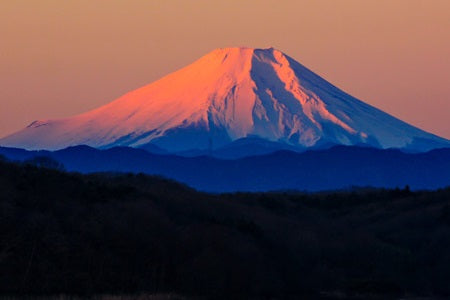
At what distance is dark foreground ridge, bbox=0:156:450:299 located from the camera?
4012cm

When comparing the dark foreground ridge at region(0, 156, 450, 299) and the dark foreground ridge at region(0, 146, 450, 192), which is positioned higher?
the dark foreground ridge at region(0, 146, 450, 192)

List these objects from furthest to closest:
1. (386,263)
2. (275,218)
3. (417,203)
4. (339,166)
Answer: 1. (339,166)
2. (417,203)
3. (275,218)
4. (386,263)

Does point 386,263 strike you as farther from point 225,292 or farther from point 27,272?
point 27,272

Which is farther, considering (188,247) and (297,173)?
(297,173)

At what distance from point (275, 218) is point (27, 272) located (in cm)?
2356

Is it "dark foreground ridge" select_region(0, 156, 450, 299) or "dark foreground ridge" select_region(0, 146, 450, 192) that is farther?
"dark foreground ridge" select_region(0, 146, 450, 192)

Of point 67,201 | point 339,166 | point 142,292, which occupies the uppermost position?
point 339,166

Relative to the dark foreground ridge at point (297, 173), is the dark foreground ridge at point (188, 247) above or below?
below

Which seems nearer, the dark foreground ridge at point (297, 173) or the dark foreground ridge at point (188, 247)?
the dark foreground ridge at point (188, 247)

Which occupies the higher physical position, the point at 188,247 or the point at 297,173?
the point at 297,173

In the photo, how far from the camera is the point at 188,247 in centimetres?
4369

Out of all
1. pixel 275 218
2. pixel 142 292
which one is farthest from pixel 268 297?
pixel 275 218

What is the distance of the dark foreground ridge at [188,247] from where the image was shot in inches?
1580

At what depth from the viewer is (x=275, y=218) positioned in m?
60.5
